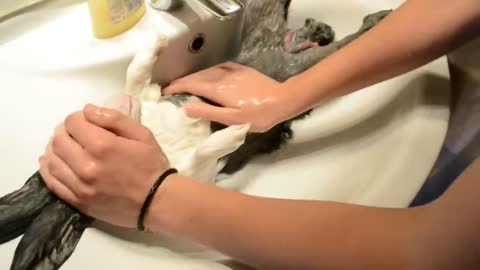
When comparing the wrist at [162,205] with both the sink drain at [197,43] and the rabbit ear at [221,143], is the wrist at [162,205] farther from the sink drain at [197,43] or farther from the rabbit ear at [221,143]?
the sink drain at [197,43]

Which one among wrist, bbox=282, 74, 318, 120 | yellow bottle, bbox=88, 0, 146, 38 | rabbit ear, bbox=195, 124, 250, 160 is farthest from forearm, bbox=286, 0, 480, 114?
yellow bottle, bbox=88, 0, 146, 38

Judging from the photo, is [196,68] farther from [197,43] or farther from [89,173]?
[89,173]

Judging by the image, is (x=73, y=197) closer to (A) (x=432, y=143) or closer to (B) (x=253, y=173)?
(B) (x=253, y=173)

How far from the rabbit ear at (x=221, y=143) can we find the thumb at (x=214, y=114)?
2.6 inches

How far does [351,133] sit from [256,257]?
0.28m

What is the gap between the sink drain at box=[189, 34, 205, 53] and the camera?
0.79m

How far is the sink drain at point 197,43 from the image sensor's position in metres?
0.79

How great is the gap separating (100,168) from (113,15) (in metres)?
0.25

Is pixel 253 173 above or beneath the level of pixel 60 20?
beneath

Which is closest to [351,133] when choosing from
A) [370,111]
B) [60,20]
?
[370,111]

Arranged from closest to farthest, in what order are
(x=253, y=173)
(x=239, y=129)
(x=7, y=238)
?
Result: (x=7, y=238)
(x=239, y=129)
(x=253, y=173)

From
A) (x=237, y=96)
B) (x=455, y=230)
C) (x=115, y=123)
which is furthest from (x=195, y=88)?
(x=455, y=230)

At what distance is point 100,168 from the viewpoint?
553 mm

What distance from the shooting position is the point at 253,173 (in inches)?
29.5
